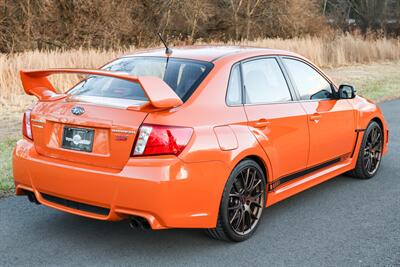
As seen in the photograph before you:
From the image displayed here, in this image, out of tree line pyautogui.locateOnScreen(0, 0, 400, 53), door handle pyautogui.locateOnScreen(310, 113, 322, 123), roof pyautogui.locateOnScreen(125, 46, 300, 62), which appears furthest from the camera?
tree line pyautogui.locateOnScreen(0, 0, 400, 53)

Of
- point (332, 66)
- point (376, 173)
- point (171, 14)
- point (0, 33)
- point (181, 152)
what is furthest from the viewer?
point (171, 14)

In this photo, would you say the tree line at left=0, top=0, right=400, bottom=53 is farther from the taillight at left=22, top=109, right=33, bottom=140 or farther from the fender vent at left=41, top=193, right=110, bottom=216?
the fender vent at left=41, top=193, right=110, bottom=216

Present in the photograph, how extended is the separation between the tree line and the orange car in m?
17.2

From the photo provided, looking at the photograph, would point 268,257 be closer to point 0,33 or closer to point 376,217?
point 376,217

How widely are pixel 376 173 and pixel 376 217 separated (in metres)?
1.71

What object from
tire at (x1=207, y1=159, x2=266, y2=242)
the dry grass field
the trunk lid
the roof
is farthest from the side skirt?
the dry grass field

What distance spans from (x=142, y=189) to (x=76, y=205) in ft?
2.07

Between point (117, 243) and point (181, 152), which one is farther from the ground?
point (181, 152)

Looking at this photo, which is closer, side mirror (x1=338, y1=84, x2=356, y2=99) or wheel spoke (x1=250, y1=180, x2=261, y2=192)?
wheel spoke (x1=250, y1=180, x2=261, y2=192)

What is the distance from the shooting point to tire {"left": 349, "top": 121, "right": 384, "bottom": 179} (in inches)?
248

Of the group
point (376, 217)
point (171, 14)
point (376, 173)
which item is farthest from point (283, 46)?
point (376, 217)

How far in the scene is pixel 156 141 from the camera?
3.90 metres

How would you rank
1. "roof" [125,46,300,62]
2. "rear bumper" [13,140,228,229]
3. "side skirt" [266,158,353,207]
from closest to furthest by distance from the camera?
"rear bumper" [13,140,228,229] < "roof" [125,46,300,62] < "side skirt" [266,158,353,207]

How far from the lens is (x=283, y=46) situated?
21953 mm
